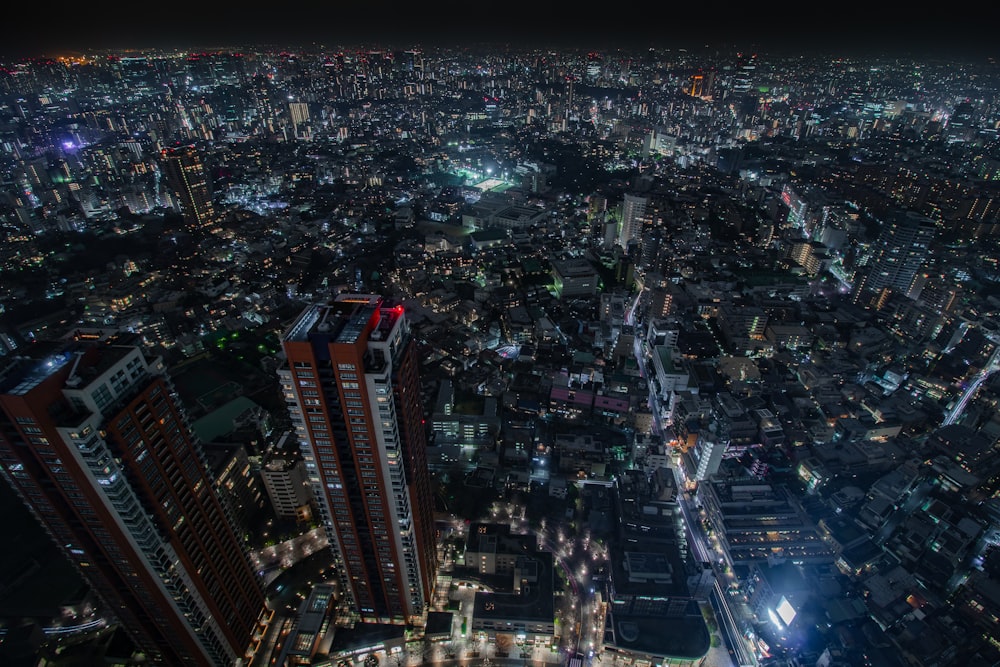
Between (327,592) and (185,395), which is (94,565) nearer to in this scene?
(327,592)

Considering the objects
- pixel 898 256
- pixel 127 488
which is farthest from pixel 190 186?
pixel 898 256

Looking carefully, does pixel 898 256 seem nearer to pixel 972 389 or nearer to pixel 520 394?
pixel 972 389

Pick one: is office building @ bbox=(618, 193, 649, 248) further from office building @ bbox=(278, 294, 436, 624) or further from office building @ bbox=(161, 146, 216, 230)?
office building @ bbox=(161, 146, 216, 230)

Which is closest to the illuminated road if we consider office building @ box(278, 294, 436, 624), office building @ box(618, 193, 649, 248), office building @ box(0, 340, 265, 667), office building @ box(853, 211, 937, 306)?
office building @ box(853, 211, 937, 306)

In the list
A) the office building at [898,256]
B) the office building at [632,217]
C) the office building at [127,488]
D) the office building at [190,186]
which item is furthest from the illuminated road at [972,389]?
the office building at [190,186]

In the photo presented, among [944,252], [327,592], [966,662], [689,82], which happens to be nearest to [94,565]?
[327,592]

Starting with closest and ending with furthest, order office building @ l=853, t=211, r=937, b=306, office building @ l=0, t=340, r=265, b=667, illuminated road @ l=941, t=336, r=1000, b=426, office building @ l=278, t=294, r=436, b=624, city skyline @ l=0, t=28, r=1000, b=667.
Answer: office building @ l=0, t=340, r=265, b=667, office building @ l=278, t=294, r=436, b=624, city skyline @ l=0, t=28, r=1000, b=667, illuminated road @ l=941, t=336, r=1000, b=426, office building @ l=853, t=211, r=937, b=306
